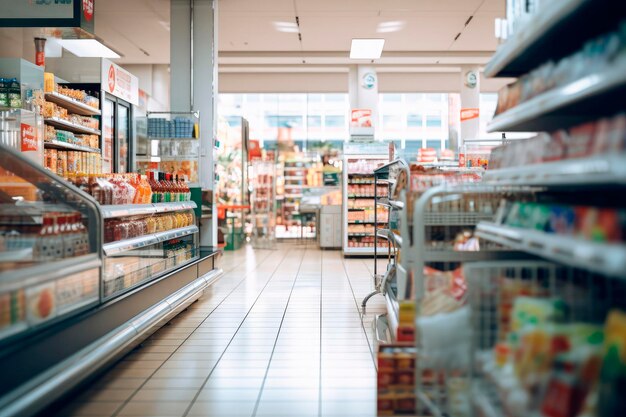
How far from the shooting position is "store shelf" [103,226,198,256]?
3853 millimetres

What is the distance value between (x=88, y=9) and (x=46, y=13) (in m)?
0.41

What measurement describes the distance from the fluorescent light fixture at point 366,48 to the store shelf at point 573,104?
27.2 ft

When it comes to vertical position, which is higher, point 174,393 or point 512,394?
point 512,394

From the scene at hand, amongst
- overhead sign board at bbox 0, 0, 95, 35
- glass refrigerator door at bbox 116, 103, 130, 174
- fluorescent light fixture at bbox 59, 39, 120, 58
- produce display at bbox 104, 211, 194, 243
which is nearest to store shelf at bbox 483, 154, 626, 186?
produce display at bbox 104, 211, 194, 243

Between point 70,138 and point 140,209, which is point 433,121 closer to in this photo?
point 70,138

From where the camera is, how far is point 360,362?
13.3 ft

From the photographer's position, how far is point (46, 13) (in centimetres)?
561

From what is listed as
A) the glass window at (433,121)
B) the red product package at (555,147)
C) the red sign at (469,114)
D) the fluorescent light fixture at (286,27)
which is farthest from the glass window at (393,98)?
the red product package at (555,147)

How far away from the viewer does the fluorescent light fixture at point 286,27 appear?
10773 millimetres

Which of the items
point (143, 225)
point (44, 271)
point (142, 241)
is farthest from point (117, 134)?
point (44, 271)

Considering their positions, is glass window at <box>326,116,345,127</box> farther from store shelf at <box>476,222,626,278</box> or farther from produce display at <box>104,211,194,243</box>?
store shelf at <box>476,222,626,278</box>

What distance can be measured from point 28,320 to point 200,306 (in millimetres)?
3449

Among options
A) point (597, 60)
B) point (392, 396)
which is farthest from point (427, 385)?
point (597, 60)

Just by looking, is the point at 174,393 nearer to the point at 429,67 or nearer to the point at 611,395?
the point at 611,395
